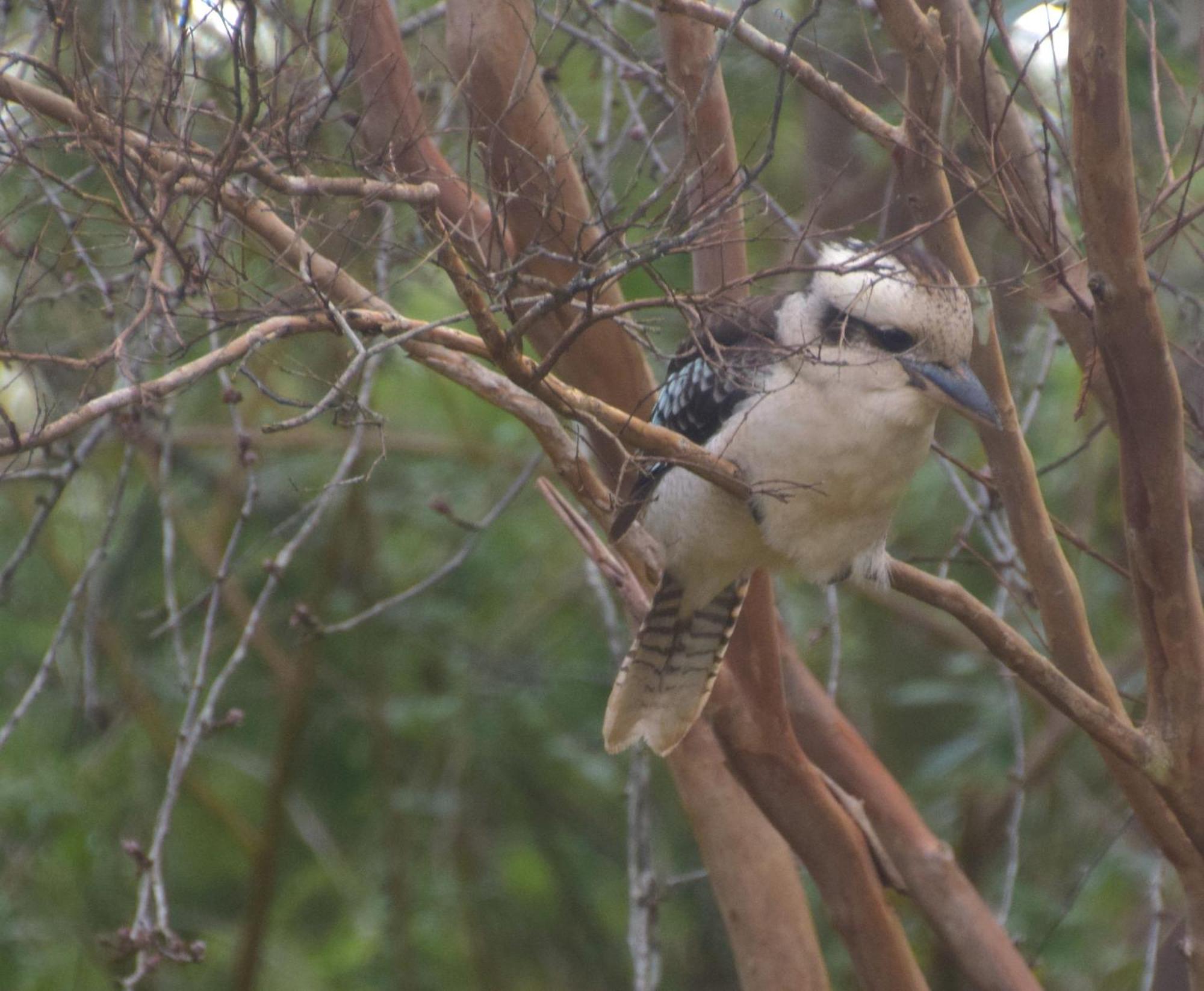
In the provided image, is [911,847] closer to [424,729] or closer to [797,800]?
[797,800]

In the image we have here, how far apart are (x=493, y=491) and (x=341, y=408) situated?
2.92m

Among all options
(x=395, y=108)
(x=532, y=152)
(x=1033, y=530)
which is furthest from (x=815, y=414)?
(x=395, y=108)

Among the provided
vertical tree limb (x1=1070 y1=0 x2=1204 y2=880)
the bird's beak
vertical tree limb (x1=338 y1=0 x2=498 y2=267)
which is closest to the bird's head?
the bird's beak

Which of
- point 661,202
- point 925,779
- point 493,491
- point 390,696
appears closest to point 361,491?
point 493,491

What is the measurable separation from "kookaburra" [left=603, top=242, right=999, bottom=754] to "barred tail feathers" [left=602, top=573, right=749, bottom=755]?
118mm

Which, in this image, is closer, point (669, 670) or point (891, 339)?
point (891, 339)

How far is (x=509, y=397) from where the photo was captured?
2125mm

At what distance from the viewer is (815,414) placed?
7.99 ft

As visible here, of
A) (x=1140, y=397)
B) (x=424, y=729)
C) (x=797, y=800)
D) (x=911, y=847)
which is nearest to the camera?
(x=1140, y=397)

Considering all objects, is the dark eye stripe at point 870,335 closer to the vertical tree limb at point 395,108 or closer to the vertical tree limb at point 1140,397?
the vertical tree limb at point 1140,397

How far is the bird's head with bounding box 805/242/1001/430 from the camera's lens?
7.59 ft

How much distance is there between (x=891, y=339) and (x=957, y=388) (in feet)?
0.51

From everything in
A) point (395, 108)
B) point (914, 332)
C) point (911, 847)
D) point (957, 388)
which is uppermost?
point (395, 108)

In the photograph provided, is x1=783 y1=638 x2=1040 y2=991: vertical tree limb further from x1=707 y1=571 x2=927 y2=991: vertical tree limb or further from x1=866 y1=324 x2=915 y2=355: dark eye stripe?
x1=866 y1=324 x2=915 y2=355: dark eye stripe
